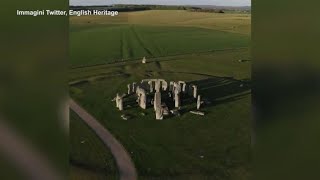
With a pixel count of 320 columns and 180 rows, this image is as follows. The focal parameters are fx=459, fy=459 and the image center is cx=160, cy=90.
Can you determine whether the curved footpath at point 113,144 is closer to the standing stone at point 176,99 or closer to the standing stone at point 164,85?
the standing stone at point 176,99

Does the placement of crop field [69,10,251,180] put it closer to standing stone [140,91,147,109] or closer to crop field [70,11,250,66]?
crop field [70,11,250,66]

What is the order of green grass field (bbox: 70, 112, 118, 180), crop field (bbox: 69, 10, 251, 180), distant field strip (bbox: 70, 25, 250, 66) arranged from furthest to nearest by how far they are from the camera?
distant field strip (bbox: 70, 25, 250, 66) → crop field (bbox: 69, 10, 251, 180) → green grass field (bbox: 70, 112, 118, 180)

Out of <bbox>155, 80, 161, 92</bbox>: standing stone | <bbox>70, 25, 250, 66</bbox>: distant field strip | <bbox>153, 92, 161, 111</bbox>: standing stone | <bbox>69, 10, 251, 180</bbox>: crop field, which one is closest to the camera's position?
<bbox>69, 10, 251, 180</bbox>: crop field

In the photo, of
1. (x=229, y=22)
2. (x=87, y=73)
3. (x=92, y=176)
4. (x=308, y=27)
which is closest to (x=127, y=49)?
(x=87, y=73)

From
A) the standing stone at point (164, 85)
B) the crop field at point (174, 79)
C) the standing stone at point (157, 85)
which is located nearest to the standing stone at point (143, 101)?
the crop field at point (174, 79)

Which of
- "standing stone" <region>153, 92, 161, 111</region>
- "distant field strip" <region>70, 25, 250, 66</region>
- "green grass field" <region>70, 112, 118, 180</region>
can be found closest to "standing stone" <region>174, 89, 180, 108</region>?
"standing stone" <region>153, 92, 161, 111</region>

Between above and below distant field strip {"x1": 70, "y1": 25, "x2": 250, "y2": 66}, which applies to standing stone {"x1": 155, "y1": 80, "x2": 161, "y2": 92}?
below
